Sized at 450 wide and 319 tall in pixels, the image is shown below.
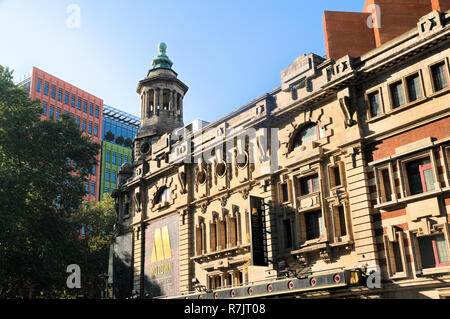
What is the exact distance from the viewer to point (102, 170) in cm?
10531

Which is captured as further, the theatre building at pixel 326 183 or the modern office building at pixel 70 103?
the modern office building at pixel 70 103

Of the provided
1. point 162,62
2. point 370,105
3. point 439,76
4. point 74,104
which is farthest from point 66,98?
point 439,76

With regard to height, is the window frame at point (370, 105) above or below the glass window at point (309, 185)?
above

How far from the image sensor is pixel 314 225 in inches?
1036

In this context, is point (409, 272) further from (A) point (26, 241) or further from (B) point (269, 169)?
(A) point (26, 241)

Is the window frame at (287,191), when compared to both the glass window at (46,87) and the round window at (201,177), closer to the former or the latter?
the round window at (201,177)

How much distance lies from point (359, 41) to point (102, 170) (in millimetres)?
83571

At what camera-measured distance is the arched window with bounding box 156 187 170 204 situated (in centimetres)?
3850

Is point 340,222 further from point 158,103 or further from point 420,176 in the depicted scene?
point 158,103

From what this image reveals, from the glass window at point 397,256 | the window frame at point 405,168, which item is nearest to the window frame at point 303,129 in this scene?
the window frame at point 405,168

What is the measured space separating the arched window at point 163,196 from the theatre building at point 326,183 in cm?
11

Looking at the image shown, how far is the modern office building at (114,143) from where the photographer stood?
106 m

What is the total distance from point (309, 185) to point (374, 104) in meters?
5.97
